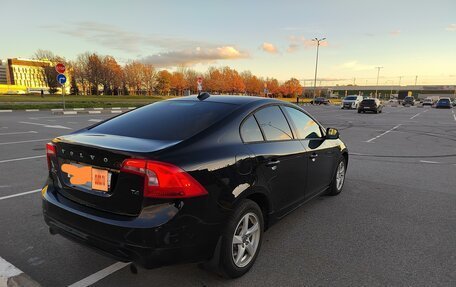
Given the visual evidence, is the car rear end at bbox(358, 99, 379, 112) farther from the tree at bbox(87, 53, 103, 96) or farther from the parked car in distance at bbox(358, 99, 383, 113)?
the tree at bbox(87, 53, 103, 96)

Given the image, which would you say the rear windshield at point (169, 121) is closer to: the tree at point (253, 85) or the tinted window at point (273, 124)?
the tinted window at point (273, 124)

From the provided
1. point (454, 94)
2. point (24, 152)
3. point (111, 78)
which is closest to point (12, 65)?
point (111, 78)

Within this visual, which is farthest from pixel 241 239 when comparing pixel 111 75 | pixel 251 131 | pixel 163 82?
pixel 163 82

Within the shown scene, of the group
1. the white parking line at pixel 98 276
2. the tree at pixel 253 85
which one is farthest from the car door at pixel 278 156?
the tree at pixel 253 85

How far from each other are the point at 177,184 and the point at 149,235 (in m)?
0.41

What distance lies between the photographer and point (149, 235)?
94.2 inches

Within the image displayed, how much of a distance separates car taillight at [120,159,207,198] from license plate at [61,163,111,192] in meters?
0.28

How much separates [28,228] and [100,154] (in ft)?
6.62

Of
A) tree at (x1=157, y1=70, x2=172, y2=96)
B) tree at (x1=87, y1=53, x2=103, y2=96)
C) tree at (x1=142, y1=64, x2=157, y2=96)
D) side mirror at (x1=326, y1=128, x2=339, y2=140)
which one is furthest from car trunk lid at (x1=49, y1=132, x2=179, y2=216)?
tree at (x1=157, y1=70, x2=172, y2=96)

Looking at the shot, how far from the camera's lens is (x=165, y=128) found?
313 cm

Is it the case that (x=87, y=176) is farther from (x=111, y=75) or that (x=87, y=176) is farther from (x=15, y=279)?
(x=111, y=75)

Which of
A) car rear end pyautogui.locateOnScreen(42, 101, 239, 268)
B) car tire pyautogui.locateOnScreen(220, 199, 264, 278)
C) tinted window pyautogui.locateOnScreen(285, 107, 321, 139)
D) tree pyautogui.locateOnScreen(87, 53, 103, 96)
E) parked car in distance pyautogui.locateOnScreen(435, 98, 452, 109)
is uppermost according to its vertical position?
tree pyautogui.locateOnScreen(87, 53, 103, 96)

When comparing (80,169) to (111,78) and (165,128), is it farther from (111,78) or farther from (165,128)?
(111,78)

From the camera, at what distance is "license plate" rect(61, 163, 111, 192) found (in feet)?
8.50
